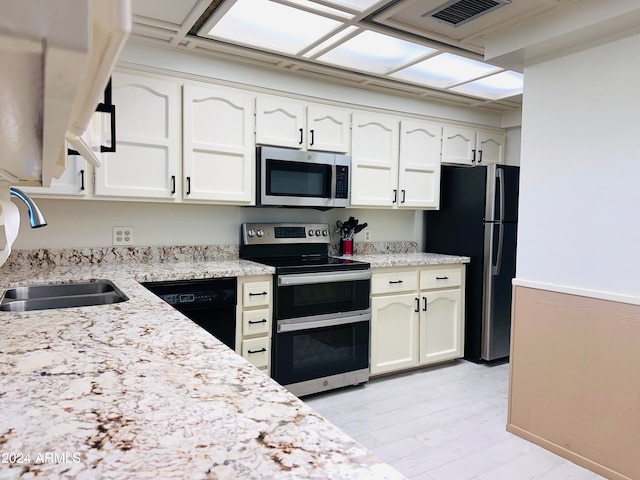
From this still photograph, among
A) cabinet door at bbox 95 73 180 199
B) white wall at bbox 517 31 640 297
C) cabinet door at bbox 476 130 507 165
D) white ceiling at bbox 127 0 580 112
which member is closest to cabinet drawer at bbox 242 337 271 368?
cabinet door at bbox 95 73 180 199

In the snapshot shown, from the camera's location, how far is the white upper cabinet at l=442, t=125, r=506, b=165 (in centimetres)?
377

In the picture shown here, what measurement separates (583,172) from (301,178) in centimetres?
168

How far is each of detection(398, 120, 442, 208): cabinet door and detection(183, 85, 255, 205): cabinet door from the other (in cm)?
130

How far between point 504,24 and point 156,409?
7.54 ft

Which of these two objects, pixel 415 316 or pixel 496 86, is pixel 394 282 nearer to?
pixel 415 316

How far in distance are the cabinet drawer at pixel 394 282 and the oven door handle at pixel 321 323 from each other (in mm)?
209

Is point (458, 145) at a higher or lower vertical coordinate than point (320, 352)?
higher

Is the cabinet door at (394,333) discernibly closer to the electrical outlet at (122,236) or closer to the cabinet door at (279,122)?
the cabinet door at (279,122)

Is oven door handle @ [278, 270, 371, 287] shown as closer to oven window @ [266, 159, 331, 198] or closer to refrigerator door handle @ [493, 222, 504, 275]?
oven window @ [266, 159, 331, 198]

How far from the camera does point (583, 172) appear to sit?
2.07 meters

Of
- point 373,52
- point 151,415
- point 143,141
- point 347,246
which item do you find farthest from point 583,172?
point 143,141

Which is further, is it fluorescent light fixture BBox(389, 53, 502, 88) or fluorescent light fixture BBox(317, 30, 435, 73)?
fluorescent light fixture BBox(389, 53, 502, 88)

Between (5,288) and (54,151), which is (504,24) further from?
(5,288)

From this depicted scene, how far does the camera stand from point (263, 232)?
3.15 metres
